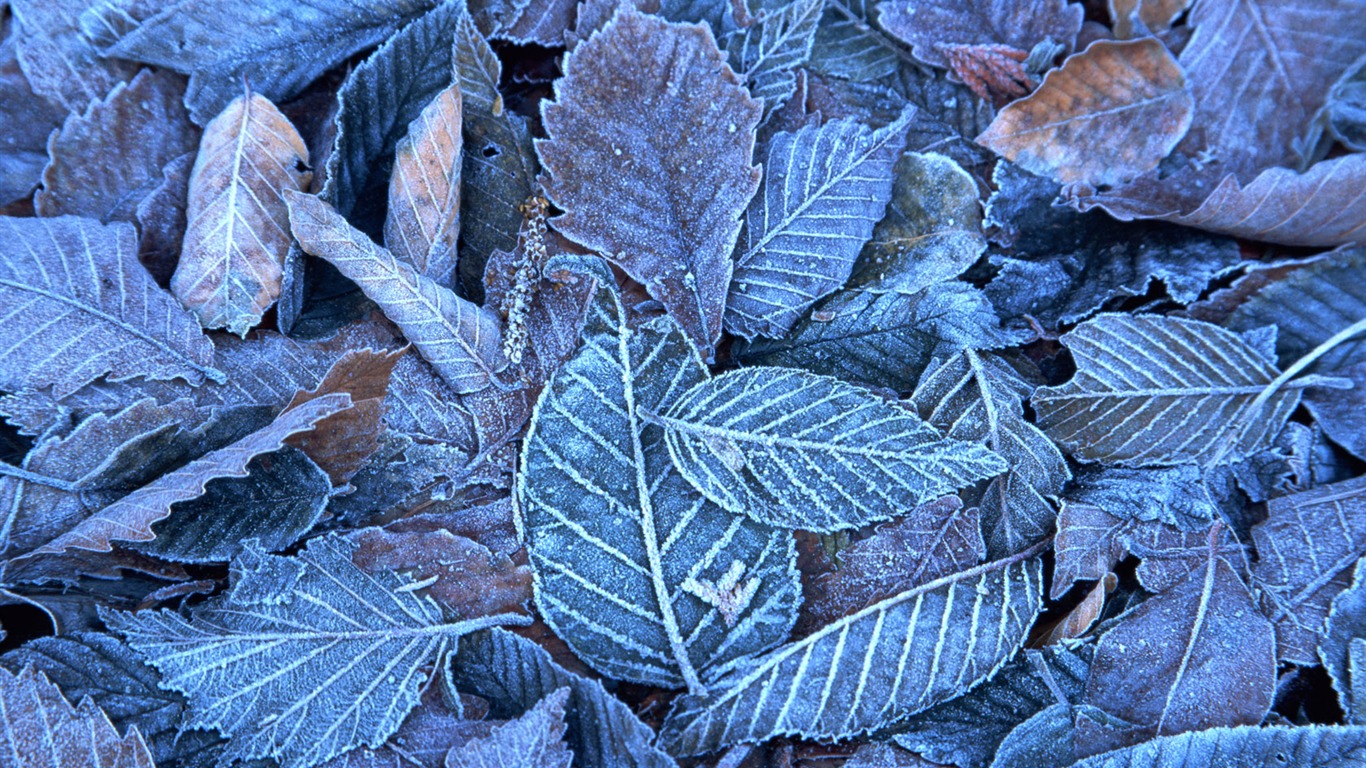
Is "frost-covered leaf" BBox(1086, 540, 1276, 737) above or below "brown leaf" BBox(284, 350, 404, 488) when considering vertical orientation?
below

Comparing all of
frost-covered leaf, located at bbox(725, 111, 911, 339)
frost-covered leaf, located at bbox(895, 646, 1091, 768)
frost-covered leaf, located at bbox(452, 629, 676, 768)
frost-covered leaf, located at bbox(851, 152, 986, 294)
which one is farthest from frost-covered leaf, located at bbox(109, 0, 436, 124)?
frost-covered leaf, located at bbox(895, 646, 1091, 768)

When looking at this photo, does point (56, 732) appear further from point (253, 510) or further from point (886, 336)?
point (886, 336)

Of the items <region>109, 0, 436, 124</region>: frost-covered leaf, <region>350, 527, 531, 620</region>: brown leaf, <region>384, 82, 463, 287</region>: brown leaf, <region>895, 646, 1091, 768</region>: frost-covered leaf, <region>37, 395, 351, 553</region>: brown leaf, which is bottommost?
<region>895, 646, 1091, 768</region>: frost-covered leaf

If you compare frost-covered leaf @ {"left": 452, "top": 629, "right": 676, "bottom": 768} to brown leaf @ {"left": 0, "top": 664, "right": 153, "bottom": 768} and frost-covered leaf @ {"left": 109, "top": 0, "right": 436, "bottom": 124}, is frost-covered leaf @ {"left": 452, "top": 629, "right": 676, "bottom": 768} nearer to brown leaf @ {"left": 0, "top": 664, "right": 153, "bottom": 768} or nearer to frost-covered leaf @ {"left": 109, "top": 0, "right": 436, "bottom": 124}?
brown leaf @ {"left": 0, "top": 664, "right": 153, "bottom": 768}

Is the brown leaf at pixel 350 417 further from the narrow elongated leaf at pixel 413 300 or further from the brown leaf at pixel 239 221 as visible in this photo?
the brown leaf at pixel 239 221

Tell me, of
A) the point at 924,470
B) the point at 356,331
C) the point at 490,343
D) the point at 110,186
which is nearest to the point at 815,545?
the point at 924,470
